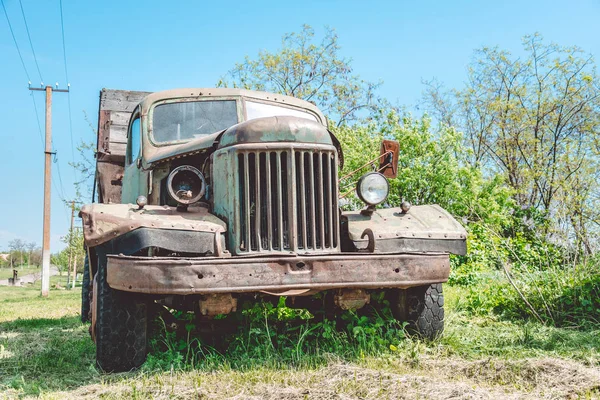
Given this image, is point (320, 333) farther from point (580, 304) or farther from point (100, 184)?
point (100, 184)

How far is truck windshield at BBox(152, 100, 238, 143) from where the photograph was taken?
558cm

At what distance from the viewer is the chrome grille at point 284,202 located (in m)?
4.10

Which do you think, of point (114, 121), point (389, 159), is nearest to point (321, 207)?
point (389, 159)

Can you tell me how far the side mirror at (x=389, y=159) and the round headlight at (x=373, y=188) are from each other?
0.49m

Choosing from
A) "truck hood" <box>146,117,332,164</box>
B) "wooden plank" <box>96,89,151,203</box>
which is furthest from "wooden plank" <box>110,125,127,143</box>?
"truck hood" <box>146,117,332,164</box>

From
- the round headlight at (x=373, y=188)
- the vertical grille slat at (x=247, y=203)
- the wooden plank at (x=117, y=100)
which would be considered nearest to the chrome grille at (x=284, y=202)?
the vertical grille slat at (x=247, y=203)

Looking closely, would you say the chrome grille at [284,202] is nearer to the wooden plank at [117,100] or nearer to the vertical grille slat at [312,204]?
the vertical grille slat at [312,204]

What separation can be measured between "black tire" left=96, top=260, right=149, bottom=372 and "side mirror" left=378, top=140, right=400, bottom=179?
221cm

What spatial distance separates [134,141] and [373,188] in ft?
8.73

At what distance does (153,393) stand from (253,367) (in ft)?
2.25

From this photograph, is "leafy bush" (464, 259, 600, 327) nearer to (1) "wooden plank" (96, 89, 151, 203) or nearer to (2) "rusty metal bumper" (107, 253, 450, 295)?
(2) "rusty metal bumper" (107, 253, 450, 295)

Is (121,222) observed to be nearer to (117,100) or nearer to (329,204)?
(329,204)

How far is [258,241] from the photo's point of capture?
161 inches

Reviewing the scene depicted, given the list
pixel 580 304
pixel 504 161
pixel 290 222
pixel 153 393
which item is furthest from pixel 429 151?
pixel 153 393
